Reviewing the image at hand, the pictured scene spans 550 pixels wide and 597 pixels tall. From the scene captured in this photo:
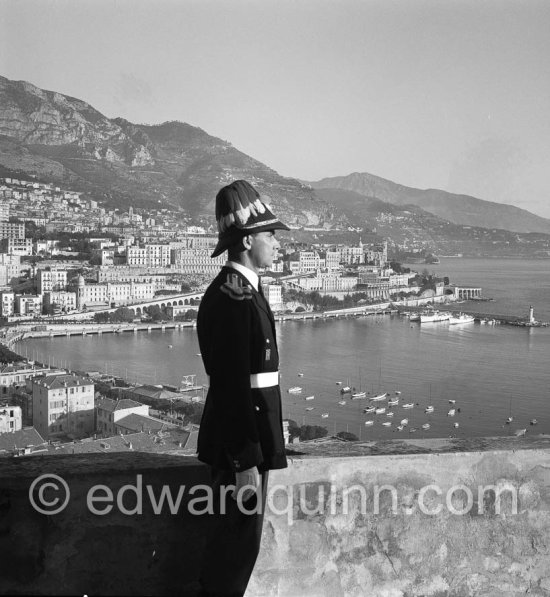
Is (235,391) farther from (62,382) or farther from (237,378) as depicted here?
(62,382)

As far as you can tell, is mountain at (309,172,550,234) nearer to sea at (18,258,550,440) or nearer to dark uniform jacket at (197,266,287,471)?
sea at (18,258,550,440)

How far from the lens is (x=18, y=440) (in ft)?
23.3

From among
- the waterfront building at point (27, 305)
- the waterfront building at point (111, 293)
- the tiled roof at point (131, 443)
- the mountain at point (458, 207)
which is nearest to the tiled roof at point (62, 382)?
the tiled roof at point (131, 443)

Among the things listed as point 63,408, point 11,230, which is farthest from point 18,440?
point 11,230

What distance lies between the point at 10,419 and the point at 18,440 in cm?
183

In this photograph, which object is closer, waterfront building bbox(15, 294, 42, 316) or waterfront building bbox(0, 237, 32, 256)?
waterfront building bbox(15, 294, 42, 316)

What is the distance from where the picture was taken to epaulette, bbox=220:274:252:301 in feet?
2.46

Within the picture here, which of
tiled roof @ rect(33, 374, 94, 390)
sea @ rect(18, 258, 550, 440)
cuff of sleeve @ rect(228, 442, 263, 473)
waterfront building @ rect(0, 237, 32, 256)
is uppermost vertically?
waterfront building @ rect(0, 237, 32, 256)

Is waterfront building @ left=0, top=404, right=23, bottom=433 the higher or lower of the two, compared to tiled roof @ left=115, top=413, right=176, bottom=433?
lower

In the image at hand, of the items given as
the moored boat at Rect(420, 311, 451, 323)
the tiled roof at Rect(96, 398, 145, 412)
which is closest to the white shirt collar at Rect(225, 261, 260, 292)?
the tiled roof at Rect(96, 398, 145, 412)

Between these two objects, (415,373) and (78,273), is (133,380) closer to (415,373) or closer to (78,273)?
(415,373)

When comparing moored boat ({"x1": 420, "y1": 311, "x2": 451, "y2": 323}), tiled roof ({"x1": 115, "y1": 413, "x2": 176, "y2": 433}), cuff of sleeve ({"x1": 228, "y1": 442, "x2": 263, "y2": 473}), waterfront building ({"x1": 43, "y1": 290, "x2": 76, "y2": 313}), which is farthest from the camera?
waterfront building ({"x1": 43, "y1": 290, "x2": 76, "y2": 313})

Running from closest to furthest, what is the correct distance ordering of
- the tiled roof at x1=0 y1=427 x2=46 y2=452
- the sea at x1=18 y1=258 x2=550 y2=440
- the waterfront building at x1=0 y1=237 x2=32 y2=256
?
the tiled roof at x1=0 y1=427 x2=46 y2=452 < the sea at x1=18 y1=258 x2=550 y2=440 < the waterfront building at x1=0 y1=237 x2=32 y2=256

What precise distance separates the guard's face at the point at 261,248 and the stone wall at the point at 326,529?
0.24m
